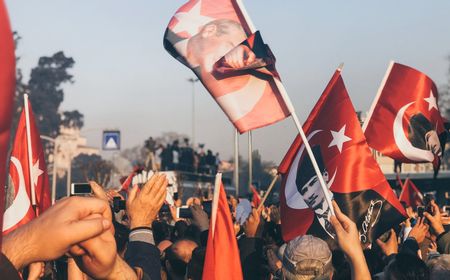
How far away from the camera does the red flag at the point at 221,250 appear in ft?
13.4

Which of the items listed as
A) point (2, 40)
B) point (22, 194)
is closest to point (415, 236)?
point (22, 194)

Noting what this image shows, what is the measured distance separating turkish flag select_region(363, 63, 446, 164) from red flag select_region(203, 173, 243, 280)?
379 centimetres

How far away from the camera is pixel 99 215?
1435 millimetres

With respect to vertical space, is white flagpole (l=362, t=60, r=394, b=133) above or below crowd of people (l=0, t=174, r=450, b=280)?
above

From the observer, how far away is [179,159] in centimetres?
4256

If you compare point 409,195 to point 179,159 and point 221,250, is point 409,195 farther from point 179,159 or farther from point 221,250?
point 179,159

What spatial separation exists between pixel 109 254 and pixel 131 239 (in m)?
1.39

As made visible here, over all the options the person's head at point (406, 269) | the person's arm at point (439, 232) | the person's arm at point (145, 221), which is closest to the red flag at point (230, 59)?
the person's arm at point (439, 232)

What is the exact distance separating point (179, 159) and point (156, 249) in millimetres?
39701

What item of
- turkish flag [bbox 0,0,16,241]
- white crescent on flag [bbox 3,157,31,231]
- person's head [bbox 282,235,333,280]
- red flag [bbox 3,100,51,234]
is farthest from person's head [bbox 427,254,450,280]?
red flag [bbox 3,100,51,234]

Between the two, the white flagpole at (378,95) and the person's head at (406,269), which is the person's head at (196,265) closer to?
the person's head at (406,269)

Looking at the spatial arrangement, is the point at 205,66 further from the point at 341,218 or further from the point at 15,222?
the point at 341,218

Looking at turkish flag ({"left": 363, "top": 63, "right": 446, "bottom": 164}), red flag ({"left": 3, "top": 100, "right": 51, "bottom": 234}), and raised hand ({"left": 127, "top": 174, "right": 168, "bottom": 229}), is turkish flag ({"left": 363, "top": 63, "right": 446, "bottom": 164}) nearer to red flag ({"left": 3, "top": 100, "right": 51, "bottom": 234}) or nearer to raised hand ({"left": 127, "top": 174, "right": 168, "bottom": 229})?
red flag ({"left": 3, "top": 100, "right": 51, "bottom": 234})

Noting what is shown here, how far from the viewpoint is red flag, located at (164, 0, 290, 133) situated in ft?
19.8
